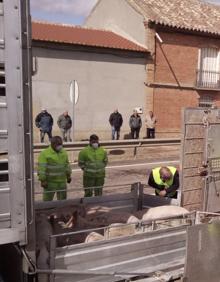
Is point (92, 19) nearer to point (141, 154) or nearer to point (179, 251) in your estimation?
point (141, 154)

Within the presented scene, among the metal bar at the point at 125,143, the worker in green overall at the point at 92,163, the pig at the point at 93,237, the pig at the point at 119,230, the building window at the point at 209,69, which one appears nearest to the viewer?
the pig at the point at 93,237

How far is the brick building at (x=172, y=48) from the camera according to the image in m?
26.5

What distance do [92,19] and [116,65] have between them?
7110mm

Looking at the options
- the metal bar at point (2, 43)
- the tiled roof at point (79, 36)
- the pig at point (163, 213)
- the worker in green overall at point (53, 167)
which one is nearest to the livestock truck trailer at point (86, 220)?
the metal bar at point (2, 43)

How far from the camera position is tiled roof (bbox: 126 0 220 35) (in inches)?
1037

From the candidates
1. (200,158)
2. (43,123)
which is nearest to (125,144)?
(43,123)

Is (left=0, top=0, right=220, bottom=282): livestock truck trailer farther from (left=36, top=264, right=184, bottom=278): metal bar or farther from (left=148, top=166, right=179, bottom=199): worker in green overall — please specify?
(left=148, top=166, right=179, bottom=199): worker in green overall

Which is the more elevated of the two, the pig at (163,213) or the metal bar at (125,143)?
the pig at (163,213)

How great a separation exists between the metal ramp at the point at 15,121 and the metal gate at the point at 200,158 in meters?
3.04

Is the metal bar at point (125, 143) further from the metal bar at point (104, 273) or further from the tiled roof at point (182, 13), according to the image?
the metal bar at point (104, 273)

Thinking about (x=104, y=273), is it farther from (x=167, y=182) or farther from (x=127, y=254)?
(x=167, y=182)

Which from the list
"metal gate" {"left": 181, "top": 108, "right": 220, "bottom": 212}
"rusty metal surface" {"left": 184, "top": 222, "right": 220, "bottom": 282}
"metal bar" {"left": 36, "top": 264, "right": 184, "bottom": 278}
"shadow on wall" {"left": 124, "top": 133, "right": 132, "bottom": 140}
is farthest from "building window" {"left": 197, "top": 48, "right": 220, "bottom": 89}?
"metal bar" {"left": 36, "top": 264, "right": 184, "bottom": 278}

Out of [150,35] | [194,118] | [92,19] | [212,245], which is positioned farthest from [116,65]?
[212,245]

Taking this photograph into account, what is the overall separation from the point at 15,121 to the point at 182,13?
1067 inches
